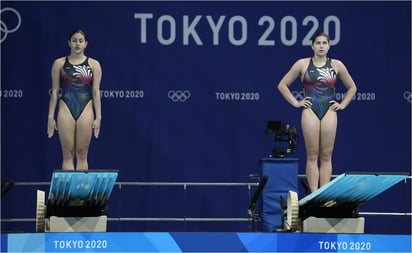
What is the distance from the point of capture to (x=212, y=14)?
42.5 feet

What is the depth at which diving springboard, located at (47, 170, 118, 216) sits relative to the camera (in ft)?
27.5

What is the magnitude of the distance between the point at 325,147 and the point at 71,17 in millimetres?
3784

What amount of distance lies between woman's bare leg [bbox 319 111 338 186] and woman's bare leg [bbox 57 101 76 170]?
2.48m

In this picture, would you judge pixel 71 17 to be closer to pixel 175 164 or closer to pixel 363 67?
pixel 175 164

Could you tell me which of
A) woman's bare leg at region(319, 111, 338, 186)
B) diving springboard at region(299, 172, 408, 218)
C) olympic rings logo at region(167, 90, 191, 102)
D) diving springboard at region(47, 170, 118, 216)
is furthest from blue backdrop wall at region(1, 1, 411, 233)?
diving springboard at region(47, 170, 118, 216)

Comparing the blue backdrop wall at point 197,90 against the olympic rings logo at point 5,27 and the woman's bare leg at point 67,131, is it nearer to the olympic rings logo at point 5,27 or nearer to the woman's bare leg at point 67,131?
the olympic rings logo at point 5,27

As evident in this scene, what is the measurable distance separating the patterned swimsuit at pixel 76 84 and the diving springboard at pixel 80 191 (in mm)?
2110

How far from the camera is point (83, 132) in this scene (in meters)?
10.9

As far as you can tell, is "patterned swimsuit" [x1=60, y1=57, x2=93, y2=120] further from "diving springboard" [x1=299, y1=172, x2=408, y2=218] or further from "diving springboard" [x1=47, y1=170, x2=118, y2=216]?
"diving springboard" [x1=299, y1=172, x2=408, y2=218]

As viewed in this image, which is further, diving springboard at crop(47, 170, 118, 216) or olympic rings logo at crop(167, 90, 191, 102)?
olympic rings logo at crop(167, 90, 191, 102)

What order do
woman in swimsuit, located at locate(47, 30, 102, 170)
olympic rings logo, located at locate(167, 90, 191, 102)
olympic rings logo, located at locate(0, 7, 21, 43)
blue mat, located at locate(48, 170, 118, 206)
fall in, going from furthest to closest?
olympic rings logo, located at locate(167, 90, 191, 102)
olympic rings logo, located at locate(0, 7, 21, 43)
woman in swimsuit, located at locate(47, 30, 102, 170)
blue mat, located at locate(48, 170, 118, 206)

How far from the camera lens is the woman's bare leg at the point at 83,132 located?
1084 cm

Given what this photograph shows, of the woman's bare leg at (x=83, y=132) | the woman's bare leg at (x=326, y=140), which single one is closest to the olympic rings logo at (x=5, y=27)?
the woman's bare leg at (x=83, y=132)

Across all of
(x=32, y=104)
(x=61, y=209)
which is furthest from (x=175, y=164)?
(x=61, y=209)
